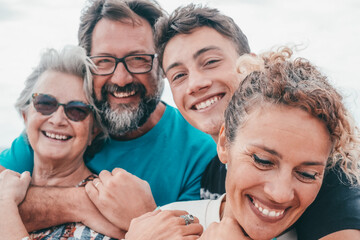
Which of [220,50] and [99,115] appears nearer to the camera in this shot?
[220,50]

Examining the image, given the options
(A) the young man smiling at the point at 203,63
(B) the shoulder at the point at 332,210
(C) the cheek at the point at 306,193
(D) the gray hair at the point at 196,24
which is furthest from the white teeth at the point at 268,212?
(D) the gray hair at the point at 196,24

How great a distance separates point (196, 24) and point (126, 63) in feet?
3.04

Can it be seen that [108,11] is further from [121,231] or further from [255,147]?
[255,147]

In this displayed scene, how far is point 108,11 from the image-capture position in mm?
3719

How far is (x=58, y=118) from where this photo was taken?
3145mm

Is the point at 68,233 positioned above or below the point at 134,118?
below

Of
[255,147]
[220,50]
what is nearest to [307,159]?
[255,147]

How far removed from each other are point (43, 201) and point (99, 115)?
2.91ft

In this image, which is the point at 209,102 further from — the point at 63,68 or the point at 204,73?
the point at 63,68

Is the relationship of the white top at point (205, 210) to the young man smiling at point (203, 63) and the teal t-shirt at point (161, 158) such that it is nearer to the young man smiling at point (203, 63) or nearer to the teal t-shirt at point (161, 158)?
the young man smiling at point (203, 63)

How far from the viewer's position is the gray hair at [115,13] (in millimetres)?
3684

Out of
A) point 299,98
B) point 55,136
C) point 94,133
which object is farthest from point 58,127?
point 299,98

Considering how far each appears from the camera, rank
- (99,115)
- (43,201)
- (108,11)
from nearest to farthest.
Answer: (43,201)
(99,115)
(108,11)

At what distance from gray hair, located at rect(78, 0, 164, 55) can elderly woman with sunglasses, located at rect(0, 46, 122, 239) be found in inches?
19.4
